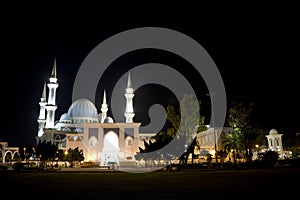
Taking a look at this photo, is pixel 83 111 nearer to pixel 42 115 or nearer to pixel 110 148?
pixel 42 115

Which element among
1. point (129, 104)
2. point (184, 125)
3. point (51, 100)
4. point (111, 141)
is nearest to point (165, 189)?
point (184, 125)

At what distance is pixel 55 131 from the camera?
60.8m

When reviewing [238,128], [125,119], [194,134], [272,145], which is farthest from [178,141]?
[125,119]

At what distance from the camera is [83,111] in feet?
224

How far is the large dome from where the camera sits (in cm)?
6775

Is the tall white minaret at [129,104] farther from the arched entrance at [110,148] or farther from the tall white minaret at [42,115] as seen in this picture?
the tall white minaret at [42,115]

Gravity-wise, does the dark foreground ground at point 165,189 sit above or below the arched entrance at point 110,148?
below

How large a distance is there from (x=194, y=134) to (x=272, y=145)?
2813cm

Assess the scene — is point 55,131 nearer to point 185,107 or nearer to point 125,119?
point 125,119

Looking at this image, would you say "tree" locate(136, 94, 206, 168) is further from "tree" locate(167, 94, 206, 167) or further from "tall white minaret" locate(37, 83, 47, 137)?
"tall white minaret" locate(37, 83, 47, 137)

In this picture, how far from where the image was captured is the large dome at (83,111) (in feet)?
222

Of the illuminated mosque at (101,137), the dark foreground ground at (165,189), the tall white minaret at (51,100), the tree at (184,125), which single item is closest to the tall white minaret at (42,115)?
the illuminated mosque at (101,137)

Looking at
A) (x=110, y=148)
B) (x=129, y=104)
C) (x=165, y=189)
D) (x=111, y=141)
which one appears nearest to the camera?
(x=165, y=189)

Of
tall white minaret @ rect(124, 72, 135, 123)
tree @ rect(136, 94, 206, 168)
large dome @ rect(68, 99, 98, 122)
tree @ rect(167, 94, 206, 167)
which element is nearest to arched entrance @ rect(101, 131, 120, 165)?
tall white minaret @ rect(124, 72, 135, 123)
